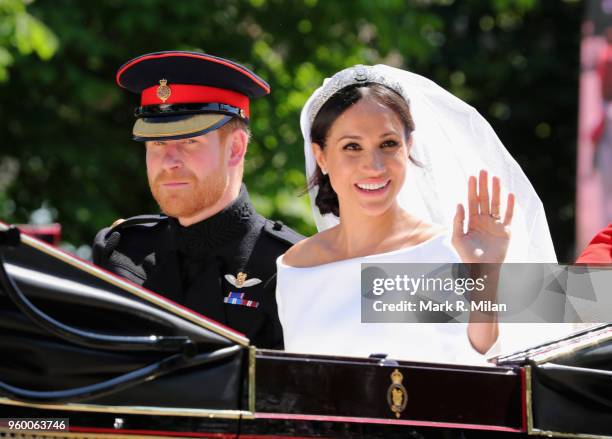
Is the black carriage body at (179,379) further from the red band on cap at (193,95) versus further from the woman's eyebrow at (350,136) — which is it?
the red band on cap at (193,95)

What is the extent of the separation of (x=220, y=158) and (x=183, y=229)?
288 millimetres

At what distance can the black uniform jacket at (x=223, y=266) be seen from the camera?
11.8 feet

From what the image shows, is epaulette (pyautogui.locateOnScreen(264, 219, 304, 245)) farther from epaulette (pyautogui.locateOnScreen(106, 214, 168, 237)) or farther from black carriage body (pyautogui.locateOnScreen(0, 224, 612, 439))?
black carriage body (pyautogui.locateOnScreen(0, 224, 612, 439))

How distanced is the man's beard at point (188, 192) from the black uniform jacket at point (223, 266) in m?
0.08

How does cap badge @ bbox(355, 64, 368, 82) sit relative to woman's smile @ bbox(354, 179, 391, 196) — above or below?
above

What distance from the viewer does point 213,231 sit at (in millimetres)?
3711

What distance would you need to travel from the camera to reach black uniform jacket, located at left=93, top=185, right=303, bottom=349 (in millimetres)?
3607

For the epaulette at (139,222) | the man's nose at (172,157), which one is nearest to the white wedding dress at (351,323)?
the man's nose at (172,157)

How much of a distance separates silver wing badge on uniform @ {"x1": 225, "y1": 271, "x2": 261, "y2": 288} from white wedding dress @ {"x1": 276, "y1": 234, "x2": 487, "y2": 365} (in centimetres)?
35

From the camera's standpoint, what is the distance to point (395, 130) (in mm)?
3143

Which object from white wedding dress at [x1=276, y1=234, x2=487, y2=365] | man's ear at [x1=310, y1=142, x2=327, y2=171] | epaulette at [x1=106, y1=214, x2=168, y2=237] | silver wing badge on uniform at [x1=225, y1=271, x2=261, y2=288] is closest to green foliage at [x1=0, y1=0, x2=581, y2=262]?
epaulette at [x1=106, y1=214, x2=168, y2=237]

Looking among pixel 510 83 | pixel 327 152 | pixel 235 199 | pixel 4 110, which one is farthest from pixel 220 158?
pixel 510 83

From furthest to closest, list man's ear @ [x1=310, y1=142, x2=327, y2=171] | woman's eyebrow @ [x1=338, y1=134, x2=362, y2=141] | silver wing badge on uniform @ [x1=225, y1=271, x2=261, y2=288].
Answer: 1. silver wing badge on uniform @ [x1=225, y1=271, x2=261, y2=288]
2. man's ear @ [x1=310, y1=142, x2=327, y2=171]
3. woman's eyebrow @ [x1=338, y1=134, x2=362, y2=141]

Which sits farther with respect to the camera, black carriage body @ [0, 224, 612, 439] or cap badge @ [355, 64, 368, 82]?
cap badge @ [355, 64, 368, 82]
